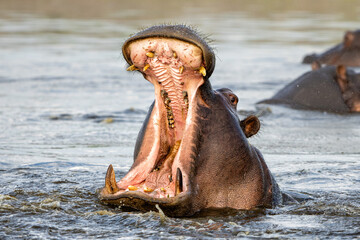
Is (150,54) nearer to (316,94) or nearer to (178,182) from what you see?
(178,182)

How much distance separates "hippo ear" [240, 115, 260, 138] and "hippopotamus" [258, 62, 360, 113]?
5120 mm

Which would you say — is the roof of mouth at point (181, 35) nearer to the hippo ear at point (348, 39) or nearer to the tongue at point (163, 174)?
the tongue at point (163, 174)

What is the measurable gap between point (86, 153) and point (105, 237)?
284cm

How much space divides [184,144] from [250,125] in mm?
557

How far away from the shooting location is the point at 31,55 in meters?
14.8

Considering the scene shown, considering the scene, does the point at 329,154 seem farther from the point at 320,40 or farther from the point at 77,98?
the point at 320,40

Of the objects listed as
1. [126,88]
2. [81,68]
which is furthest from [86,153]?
[81,68]

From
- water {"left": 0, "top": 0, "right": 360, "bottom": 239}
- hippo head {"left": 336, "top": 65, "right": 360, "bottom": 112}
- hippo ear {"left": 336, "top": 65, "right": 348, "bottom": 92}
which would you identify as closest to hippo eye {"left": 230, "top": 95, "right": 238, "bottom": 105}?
water {"left": 0, "top": 0, "right": 360, "bottom": 239}

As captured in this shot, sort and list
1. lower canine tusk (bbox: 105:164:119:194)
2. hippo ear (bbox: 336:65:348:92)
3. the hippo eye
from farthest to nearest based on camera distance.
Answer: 1. hippo ear (bbox: 336:65:348:92)
2. the hippo eye
3. lower canine tusk (bbox: 105:164:119:194)

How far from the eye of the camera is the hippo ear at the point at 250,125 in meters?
4.20

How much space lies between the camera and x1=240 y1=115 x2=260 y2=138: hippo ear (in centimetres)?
420

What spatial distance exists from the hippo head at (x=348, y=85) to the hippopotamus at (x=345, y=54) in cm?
429

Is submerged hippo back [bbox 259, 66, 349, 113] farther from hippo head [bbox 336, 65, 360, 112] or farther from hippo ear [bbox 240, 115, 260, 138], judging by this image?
hippo ear [bbox 240, 115, 260, 138]

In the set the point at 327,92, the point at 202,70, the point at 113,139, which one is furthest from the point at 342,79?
the point at 202,70
